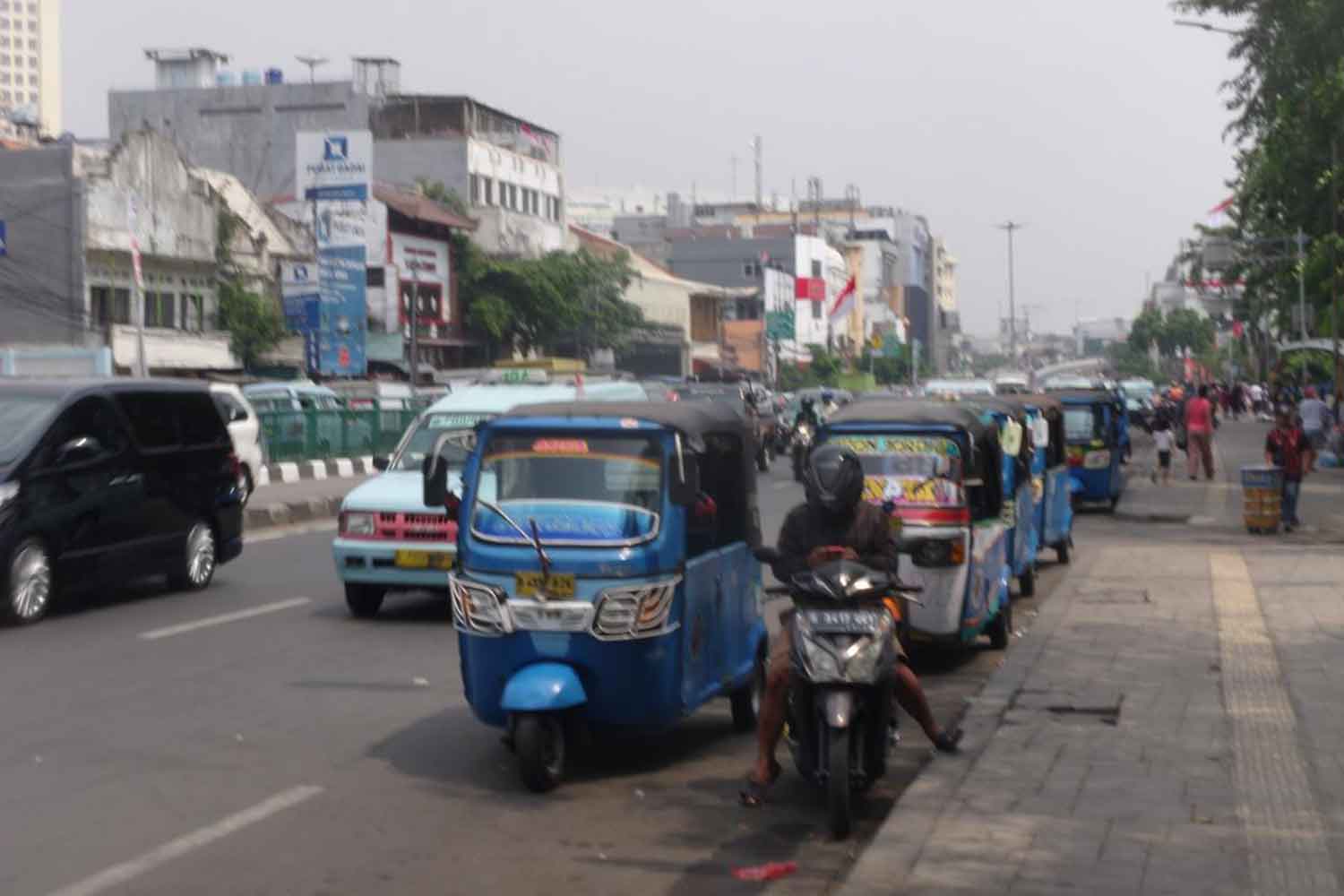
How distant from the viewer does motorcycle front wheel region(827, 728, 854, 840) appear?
7367 millimetres

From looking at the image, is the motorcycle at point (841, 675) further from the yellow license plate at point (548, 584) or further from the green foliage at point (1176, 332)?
the green foliage at point (1176, 332)

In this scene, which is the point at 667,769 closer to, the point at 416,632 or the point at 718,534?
the point at 718,534

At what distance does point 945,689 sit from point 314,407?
25.3 metres

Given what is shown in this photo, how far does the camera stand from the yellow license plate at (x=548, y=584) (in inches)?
335

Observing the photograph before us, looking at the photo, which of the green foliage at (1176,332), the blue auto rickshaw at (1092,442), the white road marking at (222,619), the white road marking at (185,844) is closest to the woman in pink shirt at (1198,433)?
the blue auto rickshaw at (1092,442)

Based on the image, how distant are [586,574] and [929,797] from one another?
1891 mm

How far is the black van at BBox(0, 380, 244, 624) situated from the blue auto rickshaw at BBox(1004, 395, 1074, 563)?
7.53 metres

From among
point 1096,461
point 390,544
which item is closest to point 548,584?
point 390,544

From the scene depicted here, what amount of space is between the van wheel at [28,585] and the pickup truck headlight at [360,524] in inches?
90.9

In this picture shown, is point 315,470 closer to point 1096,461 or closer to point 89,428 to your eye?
point 1096,461

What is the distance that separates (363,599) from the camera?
1451 centimetres

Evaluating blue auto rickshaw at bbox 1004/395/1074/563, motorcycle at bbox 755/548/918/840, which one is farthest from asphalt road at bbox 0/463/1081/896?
blue auto rickshaw at bbox 1004/395/1074/563

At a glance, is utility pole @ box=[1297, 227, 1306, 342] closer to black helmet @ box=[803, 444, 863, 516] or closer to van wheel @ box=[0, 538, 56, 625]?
van wheel @ box=[0, 538, 56, 625]

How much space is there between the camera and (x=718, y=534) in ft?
31.3
